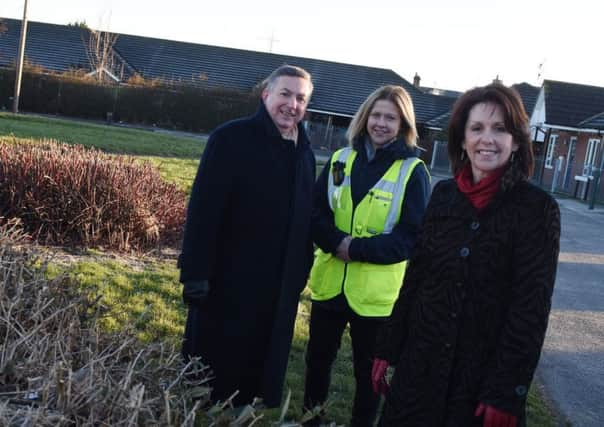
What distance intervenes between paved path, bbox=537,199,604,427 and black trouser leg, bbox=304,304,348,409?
210 centimetres

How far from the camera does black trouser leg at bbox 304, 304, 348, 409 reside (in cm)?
404

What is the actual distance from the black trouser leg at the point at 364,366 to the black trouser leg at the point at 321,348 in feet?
0.34

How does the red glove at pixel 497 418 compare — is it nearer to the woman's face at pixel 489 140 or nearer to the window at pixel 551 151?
the woman's face at pixel 489 140

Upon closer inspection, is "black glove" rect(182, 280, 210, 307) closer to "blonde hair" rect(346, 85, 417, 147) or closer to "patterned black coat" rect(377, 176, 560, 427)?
"patterned black coat" rect(377, 176, 560, 427)

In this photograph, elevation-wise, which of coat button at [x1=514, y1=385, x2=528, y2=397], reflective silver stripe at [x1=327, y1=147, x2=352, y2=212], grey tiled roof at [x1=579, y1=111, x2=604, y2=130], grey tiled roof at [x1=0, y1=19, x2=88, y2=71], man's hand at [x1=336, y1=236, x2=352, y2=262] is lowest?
coat button at [x1=514, y1=385, x2=528, y2=397]

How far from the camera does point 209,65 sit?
44188 millimetres

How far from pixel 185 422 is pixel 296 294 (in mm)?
1763

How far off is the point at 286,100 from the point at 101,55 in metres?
41.3

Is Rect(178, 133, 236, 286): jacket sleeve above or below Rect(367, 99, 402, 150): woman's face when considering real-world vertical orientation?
below

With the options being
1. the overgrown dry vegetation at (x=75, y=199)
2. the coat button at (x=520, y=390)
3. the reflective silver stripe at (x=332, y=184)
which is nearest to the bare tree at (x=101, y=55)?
the overgrown dry vegetation at (x=75, y=199)

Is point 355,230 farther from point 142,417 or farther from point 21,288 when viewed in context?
point 142,417

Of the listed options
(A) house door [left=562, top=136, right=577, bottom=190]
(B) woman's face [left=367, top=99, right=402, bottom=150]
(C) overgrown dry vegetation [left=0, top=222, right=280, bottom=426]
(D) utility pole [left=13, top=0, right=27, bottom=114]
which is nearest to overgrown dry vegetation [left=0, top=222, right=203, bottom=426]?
(C) overgrown dry vegetation [left=0, top=222, right=280, bottom=426]

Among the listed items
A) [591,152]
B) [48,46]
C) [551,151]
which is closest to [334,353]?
[591,152]

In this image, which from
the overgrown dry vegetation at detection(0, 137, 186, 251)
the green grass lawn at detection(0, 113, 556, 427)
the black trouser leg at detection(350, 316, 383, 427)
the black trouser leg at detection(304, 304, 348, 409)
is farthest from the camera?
the overgrown dry vegetation at detection(0, 137, 186, 251)
